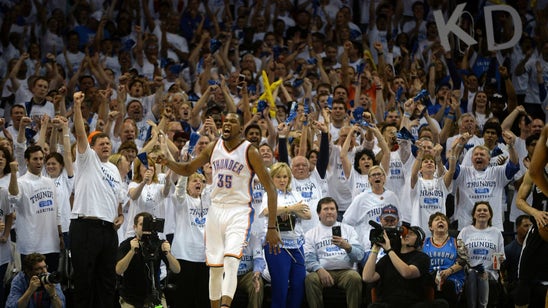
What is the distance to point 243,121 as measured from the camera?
13.0 metres

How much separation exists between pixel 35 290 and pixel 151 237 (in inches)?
58.1

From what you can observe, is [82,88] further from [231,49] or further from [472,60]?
[472,60]

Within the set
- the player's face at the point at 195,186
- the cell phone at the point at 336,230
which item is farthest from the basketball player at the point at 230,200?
the player's face at the point at 195,186

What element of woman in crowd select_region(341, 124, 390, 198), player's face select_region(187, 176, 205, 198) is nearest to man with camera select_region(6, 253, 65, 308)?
player's face select_region(187, 176, 205, 198)

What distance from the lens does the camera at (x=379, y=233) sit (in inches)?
358

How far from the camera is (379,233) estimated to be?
30.0ft

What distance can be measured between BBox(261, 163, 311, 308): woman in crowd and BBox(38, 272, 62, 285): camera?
225cm

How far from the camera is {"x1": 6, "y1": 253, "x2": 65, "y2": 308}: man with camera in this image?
971 centimetres

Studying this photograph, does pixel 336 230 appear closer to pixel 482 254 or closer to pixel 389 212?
pixel 389 212

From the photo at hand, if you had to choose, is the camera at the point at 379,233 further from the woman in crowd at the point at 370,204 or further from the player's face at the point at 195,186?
the player's face at the point at 195,186

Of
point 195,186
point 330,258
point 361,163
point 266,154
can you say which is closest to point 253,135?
point 266,154

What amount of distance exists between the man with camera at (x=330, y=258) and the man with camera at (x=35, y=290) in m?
2.74

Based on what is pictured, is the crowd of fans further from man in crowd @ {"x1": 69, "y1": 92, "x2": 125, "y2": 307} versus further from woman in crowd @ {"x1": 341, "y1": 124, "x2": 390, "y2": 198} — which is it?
man in crowd @ {"x1": 69, "y1": 92, "x2": 125, "y2": 307}

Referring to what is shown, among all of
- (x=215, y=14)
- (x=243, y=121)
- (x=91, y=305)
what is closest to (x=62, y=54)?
(x=215, y=14)
